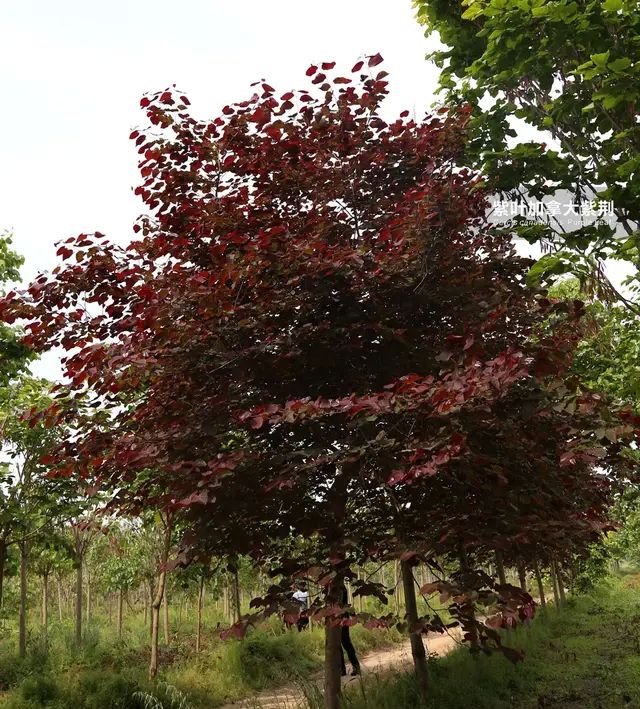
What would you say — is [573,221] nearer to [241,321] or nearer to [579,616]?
[241,321]

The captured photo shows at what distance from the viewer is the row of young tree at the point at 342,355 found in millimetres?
4250

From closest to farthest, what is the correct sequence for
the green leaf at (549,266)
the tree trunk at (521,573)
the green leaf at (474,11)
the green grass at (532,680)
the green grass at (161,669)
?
the green leaf at (549,266) < the green leaf at (474,11) < the green grass at (532,680) < the green grass at (161,669) < the tree trunk at (521,573)

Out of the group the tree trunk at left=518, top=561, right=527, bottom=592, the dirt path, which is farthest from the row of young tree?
the tree trunk at left=518, top=561, right=527, bottom=592

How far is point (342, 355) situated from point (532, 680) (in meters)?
7.08

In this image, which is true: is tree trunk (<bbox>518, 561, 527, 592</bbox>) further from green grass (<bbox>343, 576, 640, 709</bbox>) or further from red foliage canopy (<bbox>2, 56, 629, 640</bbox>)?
red foliage canopy (<bbox>2, 56, 629, 640</bbox>)

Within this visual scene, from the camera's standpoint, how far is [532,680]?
920 centimetres

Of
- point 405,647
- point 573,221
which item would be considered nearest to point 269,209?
point 573,221

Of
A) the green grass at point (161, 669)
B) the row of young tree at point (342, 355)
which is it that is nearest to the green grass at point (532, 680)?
the green grass at point (161, 669)

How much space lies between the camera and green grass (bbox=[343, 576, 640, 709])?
24.6 feet

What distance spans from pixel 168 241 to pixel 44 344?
145 cm

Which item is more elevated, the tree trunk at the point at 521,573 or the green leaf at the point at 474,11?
the green leaf at the point at 474,11

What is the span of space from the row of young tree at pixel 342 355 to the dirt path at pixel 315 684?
183 centimetres

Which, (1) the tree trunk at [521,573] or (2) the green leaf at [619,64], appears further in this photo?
(1) the tree trunk at [521,573]

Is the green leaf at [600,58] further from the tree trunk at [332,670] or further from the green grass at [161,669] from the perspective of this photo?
the green grass at [161,669]
